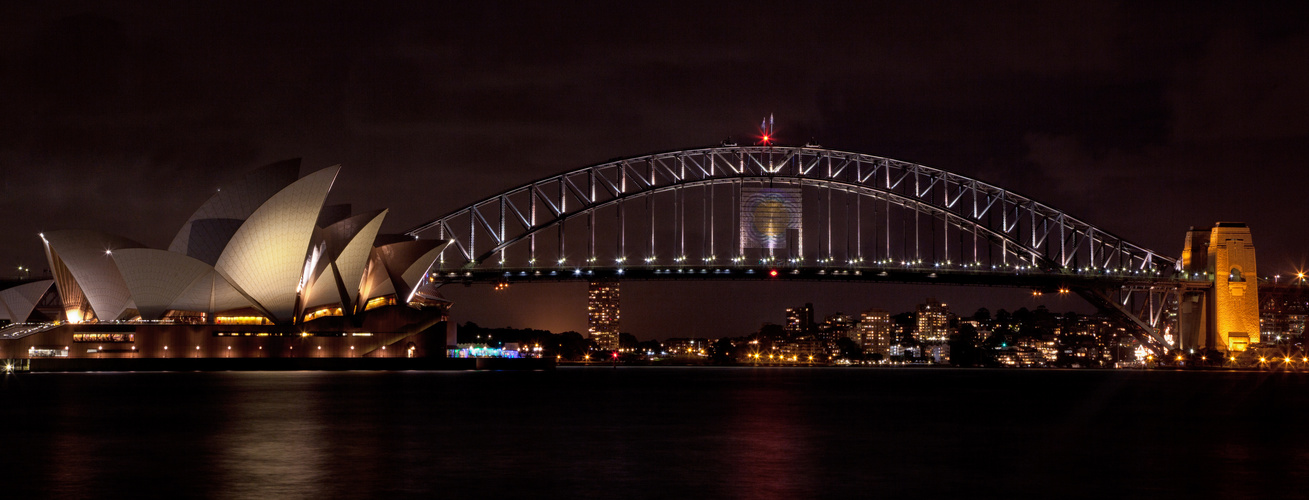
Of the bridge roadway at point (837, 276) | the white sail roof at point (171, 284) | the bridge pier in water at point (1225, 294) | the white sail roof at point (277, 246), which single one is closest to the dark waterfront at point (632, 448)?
→ the white sail roof at point (277, 246)

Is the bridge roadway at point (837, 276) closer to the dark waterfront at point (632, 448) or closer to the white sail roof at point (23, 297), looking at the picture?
the white sail roof at point (23, 297)

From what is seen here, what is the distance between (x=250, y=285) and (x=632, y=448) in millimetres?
53713

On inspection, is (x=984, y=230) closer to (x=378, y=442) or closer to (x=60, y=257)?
(x=60, y=257)

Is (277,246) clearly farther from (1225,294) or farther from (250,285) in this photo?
(1225,294)

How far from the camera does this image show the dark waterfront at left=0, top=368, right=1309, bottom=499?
58.4ft

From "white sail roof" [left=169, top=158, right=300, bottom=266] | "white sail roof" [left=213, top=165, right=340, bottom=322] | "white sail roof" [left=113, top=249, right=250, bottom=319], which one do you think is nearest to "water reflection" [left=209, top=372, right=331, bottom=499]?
"white sail roof" [left=213, top=165, right=340, bottom=322]

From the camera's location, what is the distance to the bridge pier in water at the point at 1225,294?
9244 centimetres

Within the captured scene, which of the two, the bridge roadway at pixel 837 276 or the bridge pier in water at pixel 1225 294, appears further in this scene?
the bridge pier in water at pixel 1225 294

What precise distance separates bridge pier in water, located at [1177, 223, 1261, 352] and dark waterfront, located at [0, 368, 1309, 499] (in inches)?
2165

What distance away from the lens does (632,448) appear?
23.8 meters

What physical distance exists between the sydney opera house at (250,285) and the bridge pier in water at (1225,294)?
58752 millimetres

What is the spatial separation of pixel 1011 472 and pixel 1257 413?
22020 millimetres

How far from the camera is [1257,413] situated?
37.7 m

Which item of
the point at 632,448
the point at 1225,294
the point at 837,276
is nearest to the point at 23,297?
the point at 837,276
